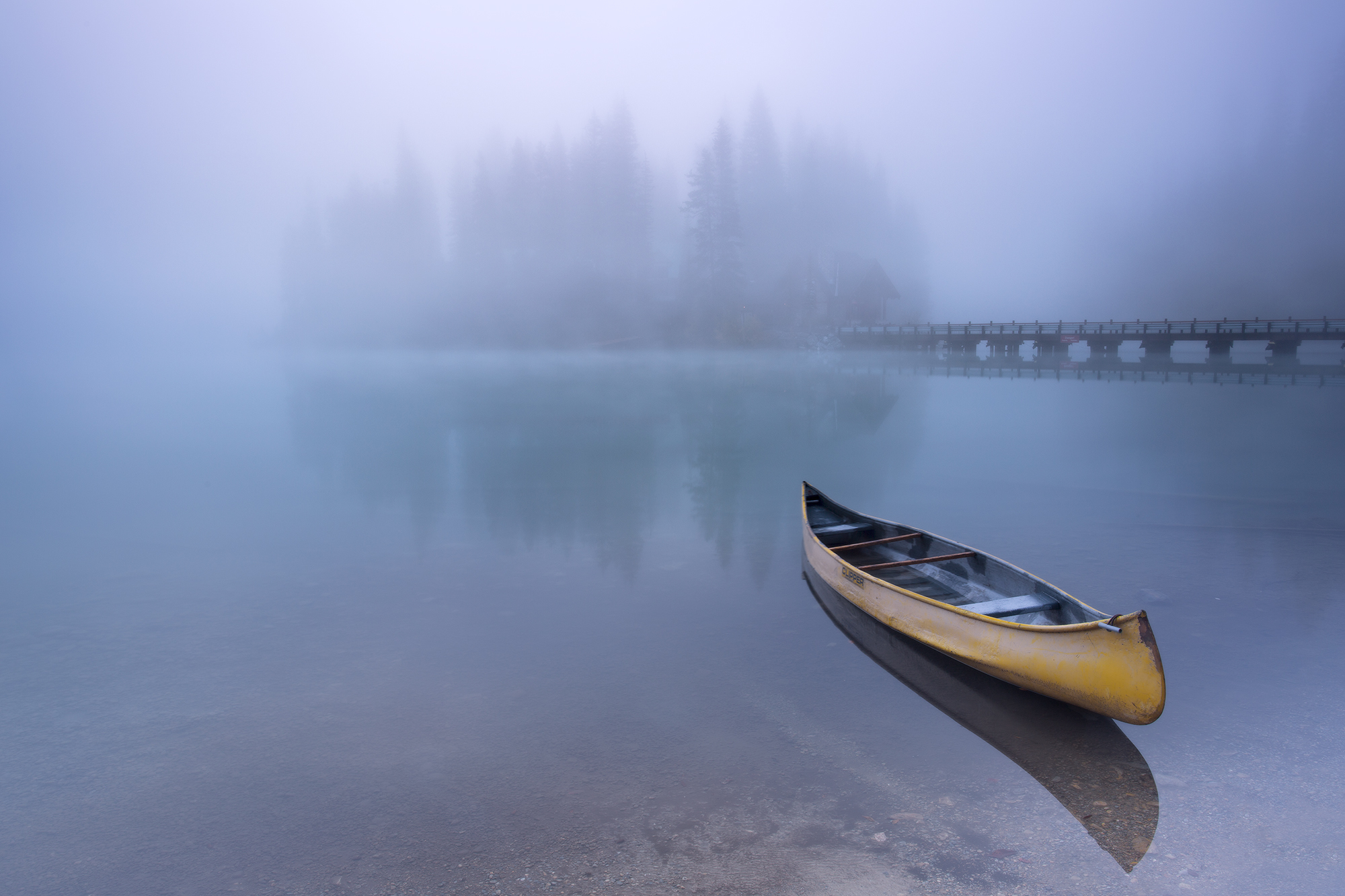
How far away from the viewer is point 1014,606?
8703 mm

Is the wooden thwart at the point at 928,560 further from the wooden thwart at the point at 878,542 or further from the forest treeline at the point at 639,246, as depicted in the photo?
the forest treeline at the point at 639,246

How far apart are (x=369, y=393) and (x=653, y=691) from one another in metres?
40.8

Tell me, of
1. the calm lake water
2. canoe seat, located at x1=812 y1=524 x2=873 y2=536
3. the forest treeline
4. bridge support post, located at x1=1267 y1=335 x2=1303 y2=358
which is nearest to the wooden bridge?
bridge support post, located at x1=1267 y1=335 x2=1303 y2=358

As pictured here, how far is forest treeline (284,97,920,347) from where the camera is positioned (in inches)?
2820

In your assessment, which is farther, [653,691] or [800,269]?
[800,269]

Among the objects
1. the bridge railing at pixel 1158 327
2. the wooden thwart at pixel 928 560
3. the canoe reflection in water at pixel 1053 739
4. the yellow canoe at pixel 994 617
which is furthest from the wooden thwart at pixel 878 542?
the bridge railing at pixel 1158 327

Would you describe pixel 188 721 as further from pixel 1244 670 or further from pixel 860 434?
pixel 860 434

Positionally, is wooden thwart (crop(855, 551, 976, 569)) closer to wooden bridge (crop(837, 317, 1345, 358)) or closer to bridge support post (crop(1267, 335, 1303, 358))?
wooden bridge (crop(837, 317, 1345, 358))

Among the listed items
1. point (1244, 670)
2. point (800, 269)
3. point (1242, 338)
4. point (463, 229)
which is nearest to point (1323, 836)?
point (1244, 670)

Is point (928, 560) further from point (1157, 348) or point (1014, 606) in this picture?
point (1157, 348)

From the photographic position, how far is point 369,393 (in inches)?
1768

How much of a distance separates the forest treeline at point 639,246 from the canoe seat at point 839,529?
5938cm

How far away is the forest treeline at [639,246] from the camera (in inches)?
2820

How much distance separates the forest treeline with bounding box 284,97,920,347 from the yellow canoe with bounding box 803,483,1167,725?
60505 millimetres
